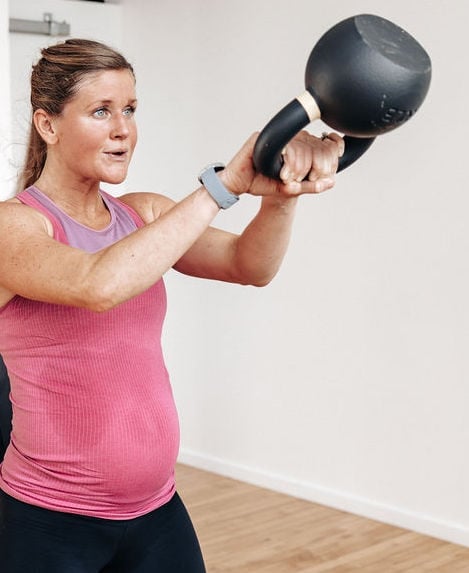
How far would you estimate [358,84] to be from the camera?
123 cm

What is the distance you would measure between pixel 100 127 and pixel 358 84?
454 millimetres

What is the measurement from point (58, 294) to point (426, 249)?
227cm

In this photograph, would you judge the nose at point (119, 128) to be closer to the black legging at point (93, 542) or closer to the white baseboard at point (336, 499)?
the black legging at point (93, 542)

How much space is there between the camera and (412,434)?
3561 millimetres

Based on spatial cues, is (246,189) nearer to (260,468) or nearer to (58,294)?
(58,294)

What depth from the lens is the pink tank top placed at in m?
1.50

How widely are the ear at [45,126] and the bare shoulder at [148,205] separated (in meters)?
0.19

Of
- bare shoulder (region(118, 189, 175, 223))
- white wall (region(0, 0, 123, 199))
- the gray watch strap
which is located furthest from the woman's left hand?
white wall (region(0, 0, 123, 199))

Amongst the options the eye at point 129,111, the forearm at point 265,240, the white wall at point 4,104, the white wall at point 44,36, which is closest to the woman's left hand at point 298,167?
the forearm at point 265,240

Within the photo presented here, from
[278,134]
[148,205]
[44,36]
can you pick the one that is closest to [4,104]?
[44,36]

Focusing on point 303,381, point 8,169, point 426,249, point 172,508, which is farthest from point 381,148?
point 172,508

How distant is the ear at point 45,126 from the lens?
1.59m

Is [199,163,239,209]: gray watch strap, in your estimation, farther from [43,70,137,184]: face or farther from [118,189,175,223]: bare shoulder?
[118,189,175,223]: bare shoulder

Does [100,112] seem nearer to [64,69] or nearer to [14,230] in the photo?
[64,69]
